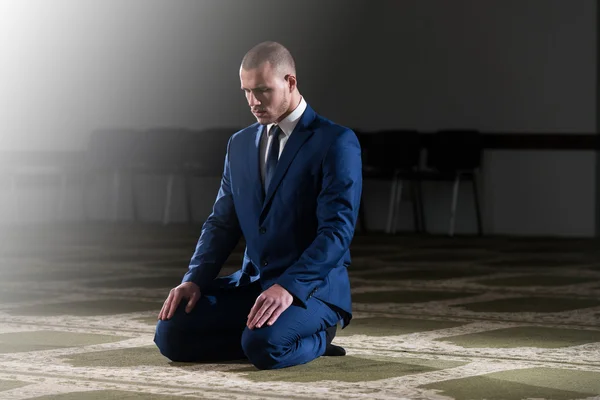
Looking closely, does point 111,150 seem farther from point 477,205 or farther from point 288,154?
point 288,154

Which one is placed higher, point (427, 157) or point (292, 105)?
point (292, 105)

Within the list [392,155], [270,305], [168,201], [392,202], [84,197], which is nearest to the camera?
[270,305]

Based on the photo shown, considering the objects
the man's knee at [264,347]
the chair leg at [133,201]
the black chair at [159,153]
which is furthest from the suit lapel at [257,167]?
the chair leg at [133,201]

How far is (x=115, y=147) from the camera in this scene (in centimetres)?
1166

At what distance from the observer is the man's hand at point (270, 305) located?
3475mm

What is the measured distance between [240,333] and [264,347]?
0.26 meters

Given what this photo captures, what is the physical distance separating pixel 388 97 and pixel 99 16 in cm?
280

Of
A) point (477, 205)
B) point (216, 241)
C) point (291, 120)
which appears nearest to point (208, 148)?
point (477, 205)

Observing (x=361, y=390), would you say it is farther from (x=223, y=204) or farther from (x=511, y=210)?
(x=511, y=210)

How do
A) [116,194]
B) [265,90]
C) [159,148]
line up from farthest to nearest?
[116,194] < [159,148] < [265,90]

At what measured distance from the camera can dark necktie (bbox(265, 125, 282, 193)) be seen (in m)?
3.71

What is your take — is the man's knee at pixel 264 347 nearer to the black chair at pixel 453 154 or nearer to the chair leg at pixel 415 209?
the black chair at pixel 453 154

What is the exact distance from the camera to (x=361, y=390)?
3.25m

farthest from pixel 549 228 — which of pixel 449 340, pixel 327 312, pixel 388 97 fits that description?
pixel 327 312
